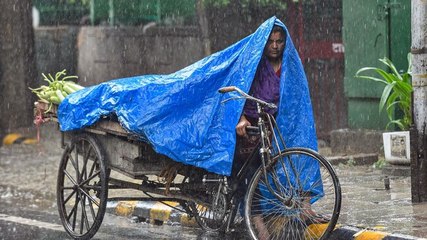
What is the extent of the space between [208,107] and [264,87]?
0.48m

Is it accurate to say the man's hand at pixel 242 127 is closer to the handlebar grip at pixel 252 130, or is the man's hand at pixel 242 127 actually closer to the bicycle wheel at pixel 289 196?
the handlebar grip at pixel 252 130

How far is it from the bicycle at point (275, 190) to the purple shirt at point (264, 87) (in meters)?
0.17

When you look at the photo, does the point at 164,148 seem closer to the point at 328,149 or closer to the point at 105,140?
the point at 105,140

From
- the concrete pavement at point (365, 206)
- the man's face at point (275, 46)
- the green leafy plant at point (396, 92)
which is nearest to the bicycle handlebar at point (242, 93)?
the man's face at point (275, 46)

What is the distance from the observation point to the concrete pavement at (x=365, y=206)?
8.15 metres

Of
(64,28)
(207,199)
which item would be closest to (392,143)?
(207,199)

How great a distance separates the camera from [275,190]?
7875 millimetres

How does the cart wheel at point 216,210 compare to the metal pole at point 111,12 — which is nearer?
the cart wheel at point 216,210

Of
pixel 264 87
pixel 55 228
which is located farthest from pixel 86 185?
pixel 264 87

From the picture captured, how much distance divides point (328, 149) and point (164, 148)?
6.44 m

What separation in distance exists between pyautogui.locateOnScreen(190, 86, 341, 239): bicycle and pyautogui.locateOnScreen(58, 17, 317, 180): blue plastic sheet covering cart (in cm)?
19

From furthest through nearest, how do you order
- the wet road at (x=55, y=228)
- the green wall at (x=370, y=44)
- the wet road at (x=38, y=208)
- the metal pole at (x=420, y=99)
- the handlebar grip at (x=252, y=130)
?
1. the green wall at (x=370, y=44)
2. the wet road at (x=38, y=208)
3. the wet road at (x=55, y=228)
4. the metal pole at (x=420, y=99)
5. the handlebar grip at (x=252, y=130)

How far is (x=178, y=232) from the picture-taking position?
969 cm

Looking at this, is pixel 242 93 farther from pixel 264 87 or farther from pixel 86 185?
pixel 86 185
